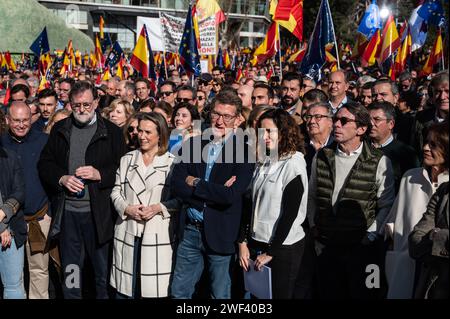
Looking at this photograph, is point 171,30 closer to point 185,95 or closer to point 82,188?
point 185,95

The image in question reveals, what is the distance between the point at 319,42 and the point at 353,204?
5055 millimetres

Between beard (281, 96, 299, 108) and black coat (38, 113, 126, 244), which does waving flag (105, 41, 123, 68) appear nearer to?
beard (281, 96, 299, 108)

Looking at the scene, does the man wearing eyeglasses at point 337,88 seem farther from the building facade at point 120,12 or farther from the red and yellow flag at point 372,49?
the building facade at point 120,12

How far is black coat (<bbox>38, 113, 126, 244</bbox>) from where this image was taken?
5164 mm

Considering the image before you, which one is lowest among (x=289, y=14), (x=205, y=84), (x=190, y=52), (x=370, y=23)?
(x=205, y=84)

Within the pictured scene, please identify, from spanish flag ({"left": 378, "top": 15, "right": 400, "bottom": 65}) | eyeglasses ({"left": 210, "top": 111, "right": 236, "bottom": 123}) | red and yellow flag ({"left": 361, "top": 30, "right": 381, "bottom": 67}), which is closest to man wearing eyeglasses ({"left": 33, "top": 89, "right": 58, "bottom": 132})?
eyeglasses ({"left": 210, "top": 111, "right": 236, "bottom": 123})

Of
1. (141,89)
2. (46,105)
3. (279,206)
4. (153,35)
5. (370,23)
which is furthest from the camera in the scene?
(153,35)

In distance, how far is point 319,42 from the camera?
9016 millimetres

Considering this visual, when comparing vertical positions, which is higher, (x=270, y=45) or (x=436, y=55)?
(x=270, y=45)

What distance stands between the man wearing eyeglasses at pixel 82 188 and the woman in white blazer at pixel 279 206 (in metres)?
1.40

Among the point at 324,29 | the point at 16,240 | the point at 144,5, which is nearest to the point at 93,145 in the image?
the point at 16,240

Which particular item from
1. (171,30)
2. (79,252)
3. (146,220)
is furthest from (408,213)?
(171,30)

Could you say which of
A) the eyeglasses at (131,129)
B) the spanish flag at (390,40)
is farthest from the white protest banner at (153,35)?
the eyeglasses at (131,129)
